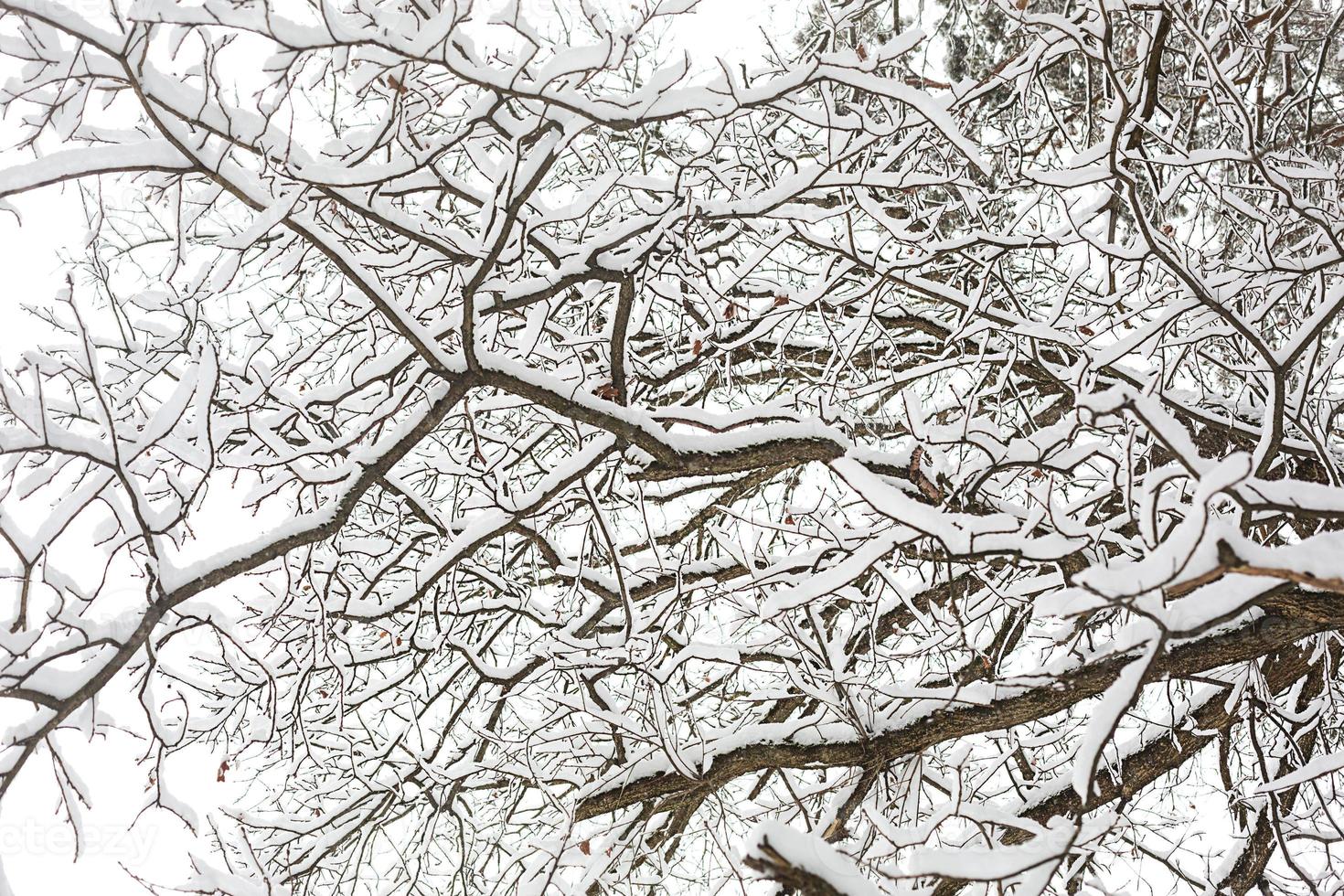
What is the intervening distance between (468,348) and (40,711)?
1.38 meters

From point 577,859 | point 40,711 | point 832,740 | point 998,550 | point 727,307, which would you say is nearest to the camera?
point 998,550

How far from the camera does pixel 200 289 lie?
2414 mm

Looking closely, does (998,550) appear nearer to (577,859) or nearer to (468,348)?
(468,348)

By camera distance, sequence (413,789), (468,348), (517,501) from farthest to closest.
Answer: (413,789), (517,501), (468,348)

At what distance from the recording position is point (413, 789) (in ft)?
13.0

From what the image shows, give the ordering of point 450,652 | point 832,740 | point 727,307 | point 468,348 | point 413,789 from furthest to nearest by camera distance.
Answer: point 450,652 → point 413,789 → point 727,307 → point 832,740 → point 468,348

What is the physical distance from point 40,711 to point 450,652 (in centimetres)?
257

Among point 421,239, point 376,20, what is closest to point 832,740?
point 421,239

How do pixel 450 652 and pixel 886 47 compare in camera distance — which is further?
pixel 450 652

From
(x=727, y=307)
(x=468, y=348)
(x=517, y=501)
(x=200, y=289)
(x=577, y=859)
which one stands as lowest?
(x=577, y=859)

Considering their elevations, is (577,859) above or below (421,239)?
below

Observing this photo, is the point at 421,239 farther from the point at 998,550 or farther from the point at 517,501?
the point at 998,550

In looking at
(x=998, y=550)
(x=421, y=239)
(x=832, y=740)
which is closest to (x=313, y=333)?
(x=421, y=239)

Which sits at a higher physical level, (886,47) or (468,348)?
(886,47)
